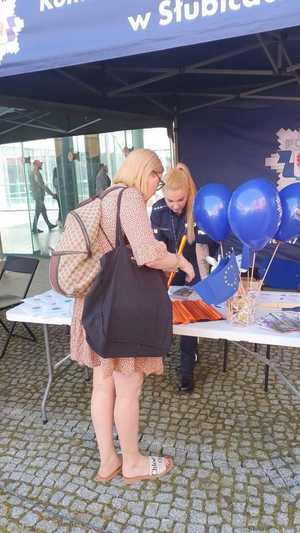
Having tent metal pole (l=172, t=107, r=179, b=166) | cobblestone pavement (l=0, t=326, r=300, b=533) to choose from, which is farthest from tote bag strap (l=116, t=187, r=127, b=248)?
tent metal pole (l=172, t=107, r=179, b=166)

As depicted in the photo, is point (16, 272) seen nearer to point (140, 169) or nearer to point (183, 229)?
point (183, 229)

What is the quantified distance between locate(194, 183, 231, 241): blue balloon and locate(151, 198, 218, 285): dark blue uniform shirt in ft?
1.27

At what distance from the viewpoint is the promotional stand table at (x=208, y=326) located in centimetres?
183

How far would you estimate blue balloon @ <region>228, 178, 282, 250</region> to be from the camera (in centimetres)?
185

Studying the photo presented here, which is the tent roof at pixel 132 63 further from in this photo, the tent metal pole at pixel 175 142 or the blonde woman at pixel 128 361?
the blonde woman at pixel 128 361

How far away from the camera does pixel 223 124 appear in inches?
178

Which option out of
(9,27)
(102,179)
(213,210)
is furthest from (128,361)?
(102,179)

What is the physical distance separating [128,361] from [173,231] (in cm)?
111

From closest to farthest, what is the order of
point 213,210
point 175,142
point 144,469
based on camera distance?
point 144,469 < point 213,210 < point 175,142

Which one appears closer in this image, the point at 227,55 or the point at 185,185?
the point at 185,185

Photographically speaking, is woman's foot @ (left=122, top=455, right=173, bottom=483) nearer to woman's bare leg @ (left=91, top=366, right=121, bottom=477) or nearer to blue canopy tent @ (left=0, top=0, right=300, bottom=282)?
woman's bare leg @ (left=91, top=366, right=121, bottom=477)

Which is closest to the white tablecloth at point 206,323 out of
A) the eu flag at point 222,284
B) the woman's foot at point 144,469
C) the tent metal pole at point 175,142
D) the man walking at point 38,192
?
the eu flag at point 222,284

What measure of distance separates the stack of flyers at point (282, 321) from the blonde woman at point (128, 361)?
0.43 m

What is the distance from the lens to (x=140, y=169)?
1.66 m
